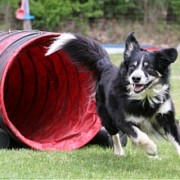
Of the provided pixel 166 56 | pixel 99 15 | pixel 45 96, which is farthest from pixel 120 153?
pixel 99 15

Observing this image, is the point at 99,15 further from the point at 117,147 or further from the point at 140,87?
the point at 140,87

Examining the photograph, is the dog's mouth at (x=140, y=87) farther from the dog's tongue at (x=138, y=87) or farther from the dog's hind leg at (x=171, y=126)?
the dog's hind leg at (x=171, y=126)

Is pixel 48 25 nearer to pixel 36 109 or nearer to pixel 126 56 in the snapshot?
pixel 36 109

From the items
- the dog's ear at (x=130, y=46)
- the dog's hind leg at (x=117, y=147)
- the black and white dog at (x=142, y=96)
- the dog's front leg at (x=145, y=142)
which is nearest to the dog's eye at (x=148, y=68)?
the black and white dog at (x=142, y=96)

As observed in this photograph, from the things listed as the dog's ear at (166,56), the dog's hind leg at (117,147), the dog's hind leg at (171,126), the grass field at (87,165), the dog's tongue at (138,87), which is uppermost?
the dog's ear at (166,56)

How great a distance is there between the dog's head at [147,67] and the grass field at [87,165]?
2.98ft

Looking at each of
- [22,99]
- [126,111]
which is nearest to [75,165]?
[126,111]

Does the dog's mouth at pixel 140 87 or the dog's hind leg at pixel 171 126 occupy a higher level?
the dog's mouth at pixel 140 87

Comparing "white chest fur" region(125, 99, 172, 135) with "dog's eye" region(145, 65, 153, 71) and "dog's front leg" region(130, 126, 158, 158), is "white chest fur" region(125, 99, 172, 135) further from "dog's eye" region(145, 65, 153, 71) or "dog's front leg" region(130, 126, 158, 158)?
"dog's eye" region(145, 65, 153, 71)

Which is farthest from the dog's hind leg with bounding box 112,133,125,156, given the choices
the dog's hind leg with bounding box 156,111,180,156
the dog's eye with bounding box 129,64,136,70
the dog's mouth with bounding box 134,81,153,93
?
the dog's eye with bounding box 129,64,136,70

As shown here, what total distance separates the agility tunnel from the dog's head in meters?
1.47

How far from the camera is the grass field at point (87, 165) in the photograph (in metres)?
5.81

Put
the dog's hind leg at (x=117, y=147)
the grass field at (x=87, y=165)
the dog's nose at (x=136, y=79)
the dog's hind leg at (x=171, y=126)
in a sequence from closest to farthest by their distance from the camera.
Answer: the grass field at (x=87, y=165)
the dog's nose at (x=136, y=79)
the dog's hind leg at (x=171, y=126)
the dog's hind leg at (x=117, y=147)

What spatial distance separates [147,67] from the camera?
20.2 ft
